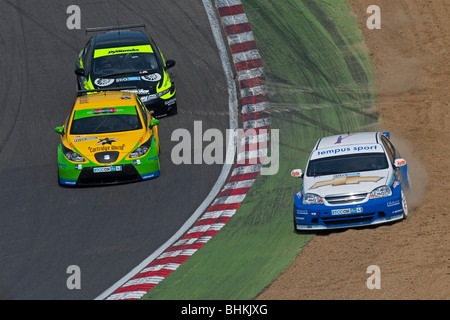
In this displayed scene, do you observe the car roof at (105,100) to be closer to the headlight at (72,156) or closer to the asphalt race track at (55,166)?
the asphalt race track at (55,166)

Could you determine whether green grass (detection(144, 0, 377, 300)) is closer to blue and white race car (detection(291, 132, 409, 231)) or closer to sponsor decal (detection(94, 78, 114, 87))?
blue and white race car (detection(291, 132, 409, 231))

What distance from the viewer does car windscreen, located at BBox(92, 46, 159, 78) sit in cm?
2593

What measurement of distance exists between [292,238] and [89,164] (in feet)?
16.5

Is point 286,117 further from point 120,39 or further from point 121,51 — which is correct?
point 120,39

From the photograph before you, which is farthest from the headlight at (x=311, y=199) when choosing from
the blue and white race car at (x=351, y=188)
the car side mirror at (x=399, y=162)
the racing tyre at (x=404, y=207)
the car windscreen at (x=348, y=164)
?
the car side mirror at (x=399, y=162)

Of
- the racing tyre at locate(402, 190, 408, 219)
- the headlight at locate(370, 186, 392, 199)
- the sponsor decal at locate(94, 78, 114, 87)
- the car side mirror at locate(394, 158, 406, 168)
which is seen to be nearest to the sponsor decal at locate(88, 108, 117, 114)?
the sponsor decal at locate(94, 78, 114, 87)

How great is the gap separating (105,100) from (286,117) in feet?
13.8

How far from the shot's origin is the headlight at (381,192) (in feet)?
60.4

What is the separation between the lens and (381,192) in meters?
18.5

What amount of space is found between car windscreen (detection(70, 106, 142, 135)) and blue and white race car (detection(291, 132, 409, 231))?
463 centimetres

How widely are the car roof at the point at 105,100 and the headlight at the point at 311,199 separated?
612 cm
